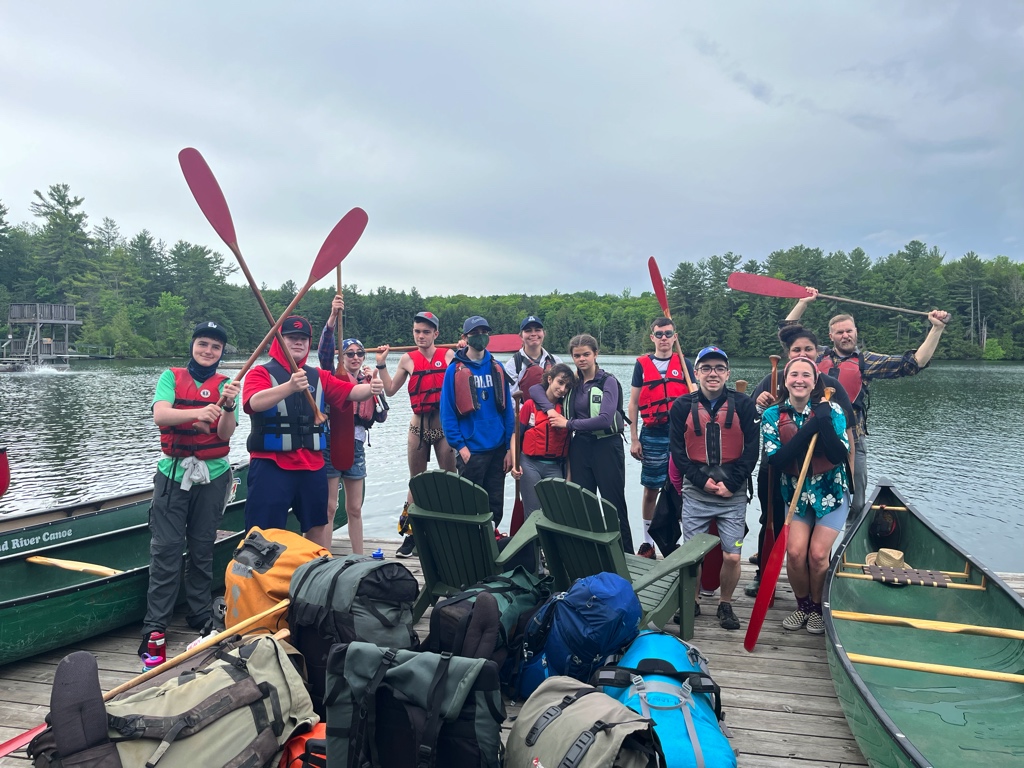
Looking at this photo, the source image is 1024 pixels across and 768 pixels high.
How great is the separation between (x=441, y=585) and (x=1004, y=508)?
13481 millimetres

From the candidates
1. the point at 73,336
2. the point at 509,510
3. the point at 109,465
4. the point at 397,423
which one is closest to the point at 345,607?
Answer: the point at 509,510

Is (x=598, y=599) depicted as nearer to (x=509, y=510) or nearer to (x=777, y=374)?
(x=777, y=374)

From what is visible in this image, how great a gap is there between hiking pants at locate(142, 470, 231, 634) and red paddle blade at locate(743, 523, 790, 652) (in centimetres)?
347

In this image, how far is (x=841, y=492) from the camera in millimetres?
3930

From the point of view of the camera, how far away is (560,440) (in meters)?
4.92

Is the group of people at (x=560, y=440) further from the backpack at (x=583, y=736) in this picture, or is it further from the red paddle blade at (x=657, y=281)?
the backpack at (x=583, y=736)

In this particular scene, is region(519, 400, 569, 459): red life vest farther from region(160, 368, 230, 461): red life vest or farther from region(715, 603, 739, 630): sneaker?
region(160, 368, 230, 461): red life vest

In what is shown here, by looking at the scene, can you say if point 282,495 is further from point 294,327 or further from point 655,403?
point 655,403

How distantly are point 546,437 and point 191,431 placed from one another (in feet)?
8.32

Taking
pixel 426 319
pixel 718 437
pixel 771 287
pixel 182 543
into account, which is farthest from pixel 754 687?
pixel 771 287

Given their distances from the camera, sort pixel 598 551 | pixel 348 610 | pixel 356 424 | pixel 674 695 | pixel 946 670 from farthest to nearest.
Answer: pixel 356 424 < pixel 598 551 < pixel 946 670 < pixel 348 610 < pixel 674 695

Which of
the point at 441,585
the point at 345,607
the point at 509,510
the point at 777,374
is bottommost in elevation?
the point at 509,510

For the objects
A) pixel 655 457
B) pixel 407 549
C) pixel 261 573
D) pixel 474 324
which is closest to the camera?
pixel 261 573

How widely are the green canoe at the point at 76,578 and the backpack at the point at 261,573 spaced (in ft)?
3.41
